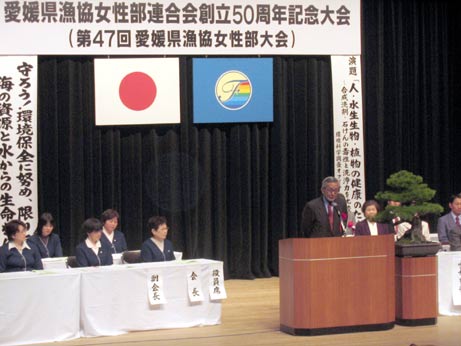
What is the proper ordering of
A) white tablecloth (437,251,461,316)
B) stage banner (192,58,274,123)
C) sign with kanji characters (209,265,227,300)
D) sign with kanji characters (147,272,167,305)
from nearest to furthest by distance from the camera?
1. sign with kanji characters (147,272,167,305)
2. sign with kanji characters (209,265,227,300)
3. white tablecloth (437,251,461,316)
4. stage banner (192,58,274,123)

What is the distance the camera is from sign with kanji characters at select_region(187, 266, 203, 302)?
7.30 meters

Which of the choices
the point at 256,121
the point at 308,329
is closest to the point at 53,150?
the point at 256,121

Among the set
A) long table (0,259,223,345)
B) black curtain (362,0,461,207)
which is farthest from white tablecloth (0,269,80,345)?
black curtain (362,0,461,207)

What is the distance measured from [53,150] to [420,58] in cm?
451

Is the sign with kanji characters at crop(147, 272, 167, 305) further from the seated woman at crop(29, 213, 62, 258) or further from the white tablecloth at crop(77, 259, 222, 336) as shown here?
the seated woman at crop(29, 213, 62, 258)

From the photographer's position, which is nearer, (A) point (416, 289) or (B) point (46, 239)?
(A) point (416, 289)

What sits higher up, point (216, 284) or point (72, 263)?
point (72, 263)

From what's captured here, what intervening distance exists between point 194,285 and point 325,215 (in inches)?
46.2

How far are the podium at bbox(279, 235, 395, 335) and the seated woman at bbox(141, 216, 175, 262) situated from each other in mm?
1088

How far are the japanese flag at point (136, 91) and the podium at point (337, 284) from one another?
3.42 m

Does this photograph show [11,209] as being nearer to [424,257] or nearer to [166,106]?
[166,106]

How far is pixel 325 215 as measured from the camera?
748cm

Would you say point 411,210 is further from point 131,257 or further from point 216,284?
point 131,257

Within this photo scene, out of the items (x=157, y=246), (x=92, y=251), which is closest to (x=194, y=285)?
(x=157, y=246)
